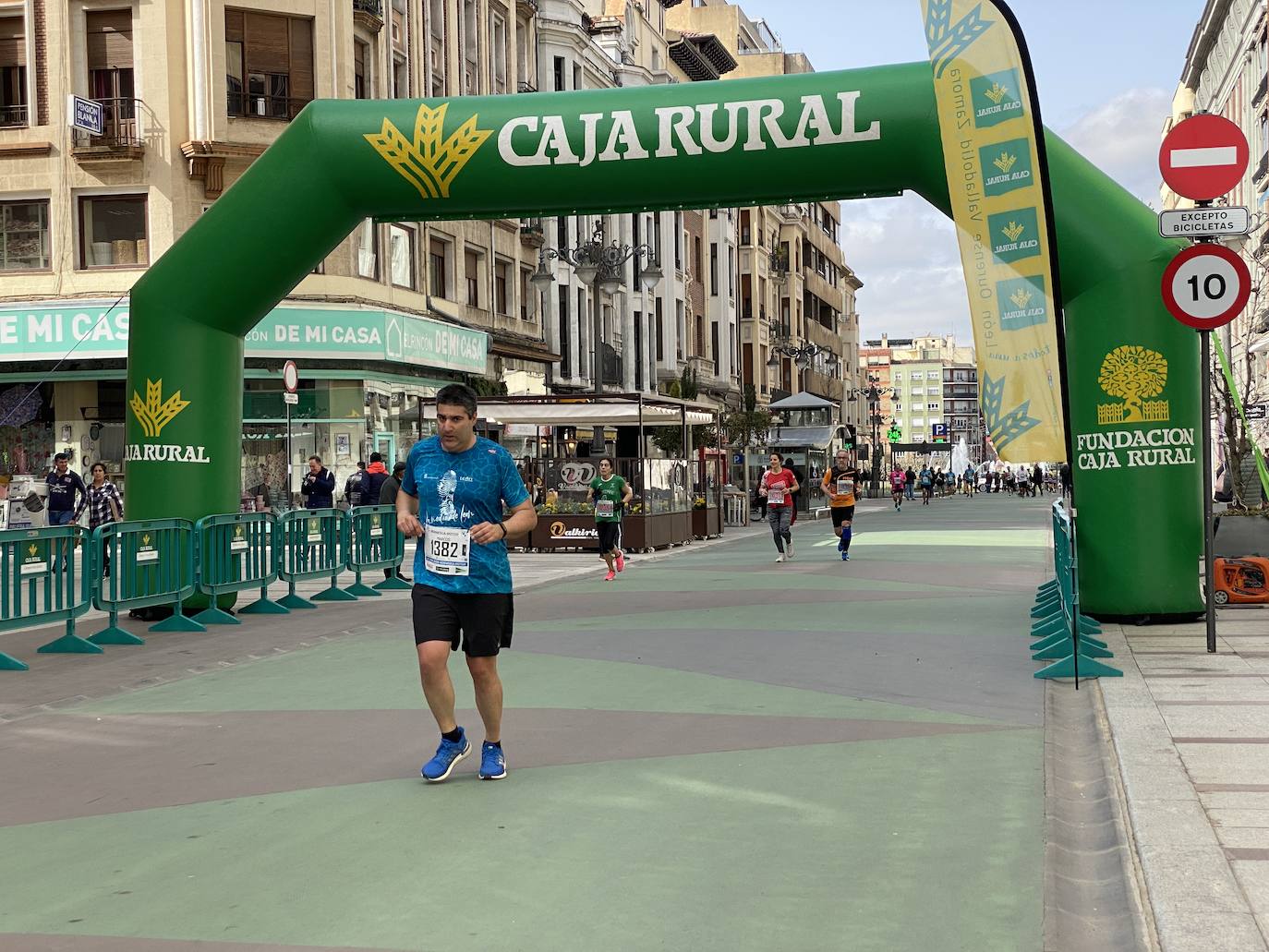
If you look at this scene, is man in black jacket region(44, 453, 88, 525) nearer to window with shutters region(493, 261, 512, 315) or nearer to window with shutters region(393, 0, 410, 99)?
window with shutters region(393, 0, 410, 99)

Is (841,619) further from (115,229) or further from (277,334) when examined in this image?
(115,229)

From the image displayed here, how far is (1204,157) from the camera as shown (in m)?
11.2

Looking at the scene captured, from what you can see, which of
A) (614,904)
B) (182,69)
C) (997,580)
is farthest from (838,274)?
(614,904)

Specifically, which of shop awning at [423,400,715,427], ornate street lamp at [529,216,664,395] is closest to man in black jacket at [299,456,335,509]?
shop awning at [423,400,715,427]

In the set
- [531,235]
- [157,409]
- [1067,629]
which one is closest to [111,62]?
[531,235]

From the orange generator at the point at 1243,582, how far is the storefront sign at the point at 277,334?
20528mm

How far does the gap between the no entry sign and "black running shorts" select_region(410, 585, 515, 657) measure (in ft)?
21.2

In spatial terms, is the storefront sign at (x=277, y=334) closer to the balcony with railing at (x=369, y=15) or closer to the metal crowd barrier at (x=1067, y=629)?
the balcony with railing at (x=369, y=15)

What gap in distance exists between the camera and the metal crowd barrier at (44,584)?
1181 centimetres

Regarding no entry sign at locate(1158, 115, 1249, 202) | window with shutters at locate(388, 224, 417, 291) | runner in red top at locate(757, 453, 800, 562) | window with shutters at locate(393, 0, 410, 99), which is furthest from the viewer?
window with shutters at locate(393, 0, 410, 99)

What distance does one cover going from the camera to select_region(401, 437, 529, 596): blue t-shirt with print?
727cm

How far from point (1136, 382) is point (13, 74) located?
85.0 ft

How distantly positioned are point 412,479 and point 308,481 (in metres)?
21.5

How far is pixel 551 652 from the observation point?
1239cm
